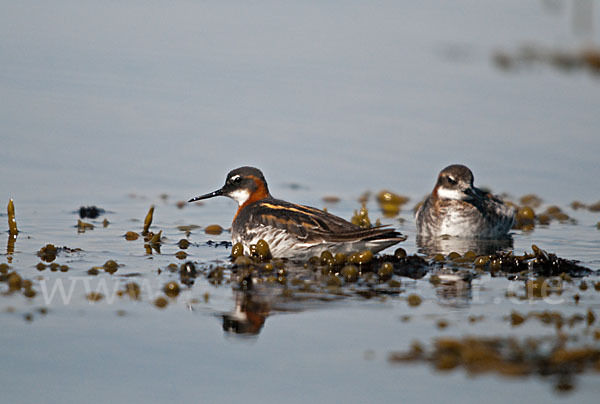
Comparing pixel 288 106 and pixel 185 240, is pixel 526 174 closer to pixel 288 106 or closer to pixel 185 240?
pixel 288 106

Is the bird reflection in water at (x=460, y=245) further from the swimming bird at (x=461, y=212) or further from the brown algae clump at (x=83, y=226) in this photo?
the brown algae clump at (x=83, y=226)

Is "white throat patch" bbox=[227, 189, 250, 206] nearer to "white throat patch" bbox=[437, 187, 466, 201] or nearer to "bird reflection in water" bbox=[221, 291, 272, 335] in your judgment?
"white throat patch" bbox=[437, 187, 466, 201]

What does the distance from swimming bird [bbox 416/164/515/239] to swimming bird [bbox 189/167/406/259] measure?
2.83 m

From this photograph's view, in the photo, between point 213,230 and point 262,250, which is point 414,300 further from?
point 213,230

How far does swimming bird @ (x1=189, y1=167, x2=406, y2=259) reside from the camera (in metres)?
10.6

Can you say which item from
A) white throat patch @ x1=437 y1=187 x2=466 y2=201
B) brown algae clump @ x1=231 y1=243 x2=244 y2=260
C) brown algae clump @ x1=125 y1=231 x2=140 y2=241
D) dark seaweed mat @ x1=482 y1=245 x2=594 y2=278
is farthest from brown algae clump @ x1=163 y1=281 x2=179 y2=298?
white throat patch @ x1=437 y1=187 x2=466 y2=201

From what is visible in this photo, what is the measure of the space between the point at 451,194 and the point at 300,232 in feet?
12.7

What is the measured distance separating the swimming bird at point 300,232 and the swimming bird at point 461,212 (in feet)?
9.28

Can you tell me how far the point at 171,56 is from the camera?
22922mm

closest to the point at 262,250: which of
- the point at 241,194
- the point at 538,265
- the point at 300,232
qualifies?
the point at 300,232

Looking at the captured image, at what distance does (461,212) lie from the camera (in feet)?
45.1

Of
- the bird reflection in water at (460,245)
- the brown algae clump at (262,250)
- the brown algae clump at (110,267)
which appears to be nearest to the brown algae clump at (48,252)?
the brown algae clump at (110,267)

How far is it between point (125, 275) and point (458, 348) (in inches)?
156

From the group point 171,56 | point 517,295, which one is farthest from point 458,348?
point 171,56
